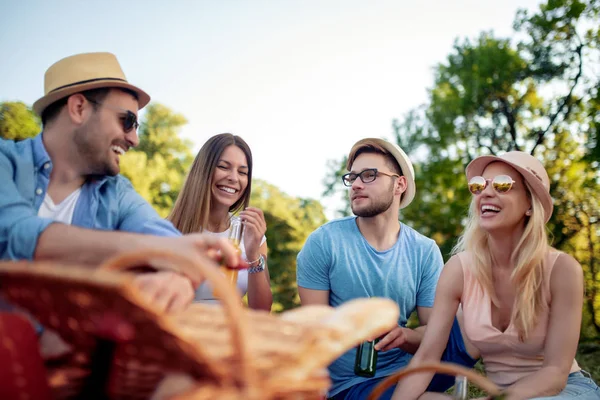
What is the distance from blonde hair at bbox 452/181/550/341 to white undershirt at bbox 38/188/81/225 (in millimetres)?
2108

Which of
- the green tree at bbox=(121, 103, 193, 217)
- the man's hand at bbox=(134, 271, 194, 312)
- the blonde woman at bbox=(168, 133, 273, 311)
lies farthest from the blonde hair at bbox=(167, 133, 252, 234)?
the green tree at bbox=(121, 103, 193, 217)

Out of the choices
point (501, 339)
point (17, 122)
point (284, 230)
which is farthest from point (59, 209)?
point (284, 230)

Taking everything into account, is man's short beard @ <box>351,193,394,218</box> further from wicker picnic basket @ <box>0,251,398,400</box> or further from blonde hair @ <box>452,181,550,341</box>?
wicker picnic basket @ <box>0,251,398,400</box>

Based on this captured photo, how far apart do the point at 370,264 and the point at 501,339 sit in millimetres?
1252

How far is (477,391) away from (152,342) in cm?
409

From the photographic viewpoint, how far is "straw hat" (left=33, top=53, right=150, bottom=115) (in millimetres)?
2178

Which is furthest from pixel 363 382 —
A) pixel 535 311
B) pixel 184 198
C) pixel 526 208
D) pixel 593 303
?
pixel 593 303

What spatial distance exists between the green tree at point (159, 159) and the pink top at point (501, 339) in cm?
1873

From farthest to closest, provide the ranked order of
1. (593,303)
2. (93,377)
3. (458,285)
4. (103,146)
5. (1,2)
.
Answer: (1,2) → (593,303) → (458,285) → (103,146) → (93,377)

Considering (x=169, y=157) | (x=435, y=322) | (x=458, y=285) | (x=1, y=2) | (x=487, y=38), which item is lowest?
(x=435, y=322)

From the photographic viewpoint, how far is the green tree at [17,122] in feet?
53.3

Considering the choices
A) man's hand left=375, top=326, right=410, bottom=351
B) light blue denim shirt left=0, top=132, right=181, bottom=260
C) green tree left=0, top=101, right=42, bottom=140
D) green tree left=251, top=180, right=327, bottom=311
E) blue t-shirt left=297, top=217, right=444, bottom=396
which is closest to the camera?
light blue denim shirt left=0, top=132, right=181, bottom=260

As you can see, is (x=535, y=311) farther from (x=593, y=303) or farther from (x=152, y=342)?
(x=593, y=303)

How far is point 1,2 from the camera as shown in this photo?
2058 centimetres
